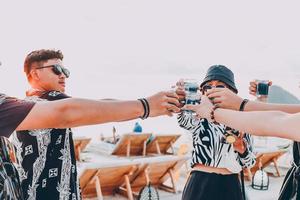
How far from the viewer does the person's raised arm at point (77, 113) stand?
5.53ft

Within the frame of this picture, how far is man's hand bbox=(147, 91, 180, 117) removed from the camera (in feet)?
6.97

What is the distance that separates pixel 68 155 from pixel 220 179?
1.47 meters

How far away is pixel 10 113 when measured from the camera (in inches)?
64.4

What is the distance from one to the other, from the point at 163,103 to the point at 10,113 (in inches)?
35.2

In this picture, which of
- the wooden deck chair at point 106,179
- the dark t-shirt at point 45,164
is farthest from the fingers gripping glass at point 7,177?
the wooden deck chair at point 106,179

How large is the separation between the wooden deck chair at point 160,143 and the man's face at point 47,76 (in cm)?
643

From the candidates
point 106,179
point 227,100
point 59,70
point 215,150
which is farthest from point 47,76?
point 106,179

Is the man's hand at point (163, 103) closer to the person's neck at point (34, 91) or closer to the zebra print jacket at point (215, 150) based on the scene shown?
the person's neck at point (34, 91)

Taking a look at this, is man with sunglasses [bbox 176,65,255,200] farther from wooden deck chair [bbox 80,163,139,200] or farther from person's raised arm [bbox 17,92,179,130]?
wooden deck chair [bbox 80,163,139,200]

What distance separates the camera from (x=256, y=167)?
9.05 m

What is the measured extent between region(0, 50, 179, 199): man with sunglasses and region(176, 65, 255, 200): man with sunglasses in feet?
3.76

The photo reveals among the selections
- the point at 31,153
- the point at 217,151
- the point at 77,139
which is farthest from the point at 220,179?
the point at 77,139

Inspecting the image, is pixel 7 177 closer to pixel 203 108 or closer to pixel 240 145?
pixel 203 108

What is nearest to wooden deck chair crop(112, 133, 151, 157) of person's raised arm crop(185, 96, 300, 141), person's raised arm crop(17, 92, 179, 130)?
person's raised arm crop(185, 96, 300, 141)
